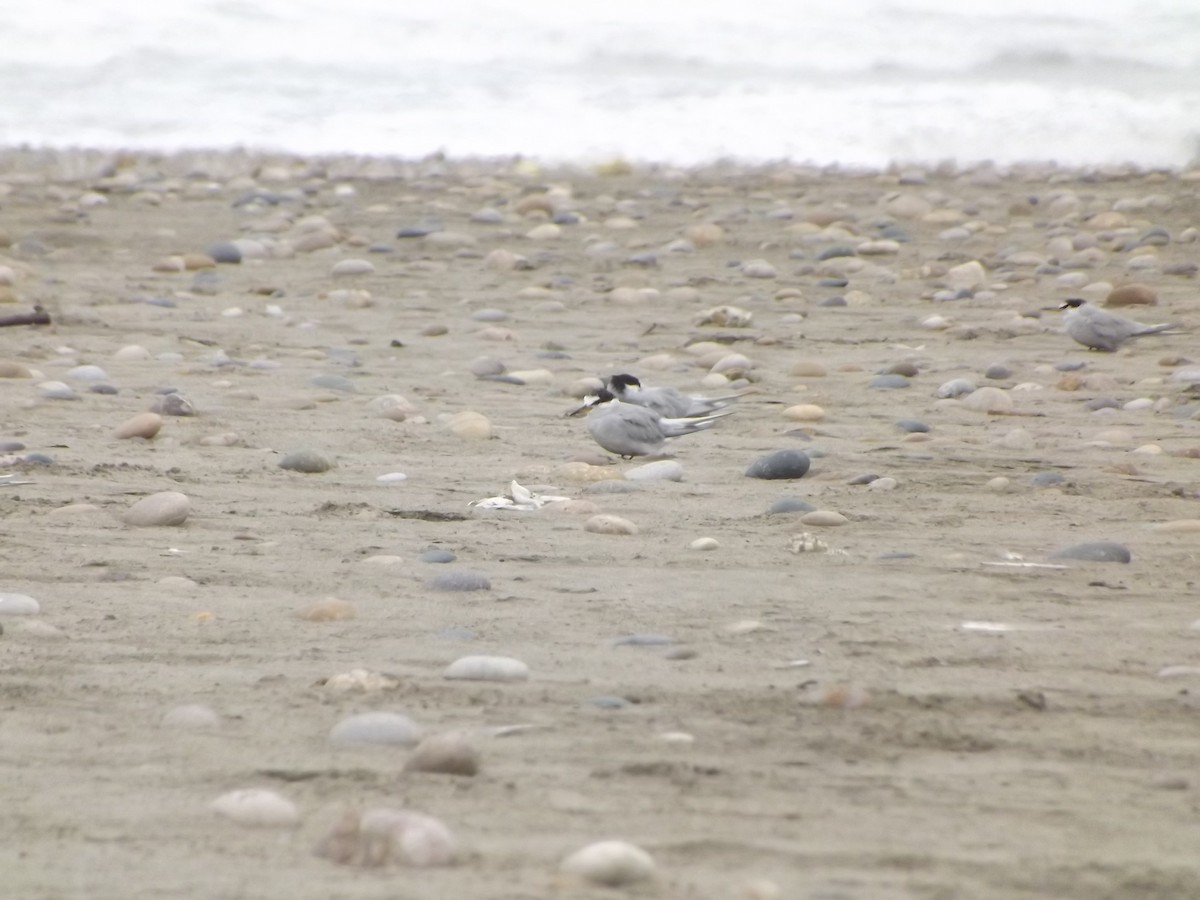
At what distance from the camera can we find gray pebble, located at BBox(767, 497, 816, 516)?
3361 mm

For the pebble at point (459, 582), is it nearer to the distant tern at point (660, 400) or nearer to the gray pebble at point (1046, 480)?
the gray pebble at point (1046, 480)

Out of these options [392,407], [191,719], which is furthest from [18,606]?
[392,407]

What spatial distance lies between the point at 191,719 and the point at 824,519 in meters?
1.57

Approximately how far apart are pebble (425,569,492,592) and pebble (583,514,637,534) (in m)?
0.47

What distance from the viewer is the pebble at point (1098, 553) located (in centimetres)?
293

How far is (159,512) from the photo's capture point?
324 cm

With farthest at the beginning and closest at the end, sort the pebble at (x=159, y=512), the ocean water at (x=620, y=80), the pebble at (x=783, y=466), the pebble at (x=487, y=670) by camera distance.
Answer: the ocean water at (x=620, y=80) < the pebble at (x=783, y=466) < the pebble at (x=159, y=512) < the pebble at (x=487, y=670)

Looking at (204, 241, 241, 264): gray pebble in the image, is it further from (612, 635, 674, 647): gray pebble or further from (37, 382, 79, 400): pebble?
(612, 635, 674, 647): gray pebble

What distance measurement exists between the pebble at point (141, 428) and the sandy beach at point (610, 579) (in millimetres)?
27

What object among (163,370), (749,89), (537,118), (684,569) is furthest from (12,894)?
(749,89)

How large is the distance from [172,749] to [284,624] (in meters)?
0.60

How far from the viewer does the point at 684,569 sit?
9.70 ft

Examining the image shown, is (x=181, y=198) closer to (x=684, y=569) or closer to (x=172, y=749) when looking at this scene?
(x=684, y=569)

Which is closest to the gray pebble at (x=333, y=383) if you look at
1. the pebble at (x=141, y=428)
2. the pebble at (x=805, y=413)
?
the pebble at (x=141, y=428)
